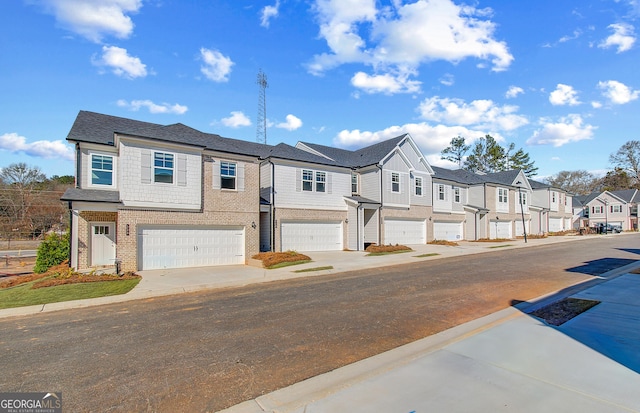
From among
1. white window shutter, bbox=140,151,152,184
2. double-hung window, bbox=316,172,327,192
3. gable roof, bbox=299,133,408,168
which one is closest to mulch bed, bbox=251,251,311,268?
double-hung window, bbox=316,172,327,192

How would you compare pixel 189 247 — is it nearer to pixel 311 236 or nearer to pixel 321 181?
pixel 311 236

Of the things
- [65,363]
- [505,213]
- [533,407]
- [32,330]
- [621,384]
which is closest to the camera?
[533,407]

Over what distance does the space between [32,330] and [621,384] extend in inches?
421

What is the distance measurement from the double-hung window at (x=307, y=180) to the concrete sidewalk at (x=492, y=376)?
1702 cm

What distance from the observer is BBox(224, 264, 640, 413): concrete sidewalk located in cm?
365

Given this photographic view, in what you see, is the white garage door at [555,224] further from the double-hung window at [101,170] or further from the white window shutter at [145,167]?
the double-hung window at [101,170]

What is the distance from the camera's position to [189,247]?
1700 cm

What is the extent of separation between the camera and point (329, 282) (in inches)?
491

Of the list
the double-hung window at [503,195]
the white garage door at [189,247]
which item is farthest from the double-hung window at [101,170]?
the double-hung window at [503,195]

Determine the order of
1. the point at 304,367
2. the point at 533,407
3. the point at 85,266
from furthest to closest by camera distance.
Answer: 1. the point at 85,266
2. the point at 304,367
3. the point at 533,407

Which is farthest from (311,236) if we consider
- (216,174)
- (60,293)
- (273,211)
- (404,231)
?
(60,293)

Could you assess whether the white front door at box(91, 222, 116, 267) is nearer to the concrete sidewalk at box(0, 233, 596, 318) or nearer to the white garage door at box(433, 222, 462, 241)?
the concrete sidewalk at box(0, 233, 596, 318)

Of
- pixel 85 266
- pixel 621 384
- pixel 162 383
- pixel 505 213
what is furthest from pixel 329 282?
pixel 505 213

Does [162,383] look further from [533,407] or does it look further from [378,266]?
[378,266]
